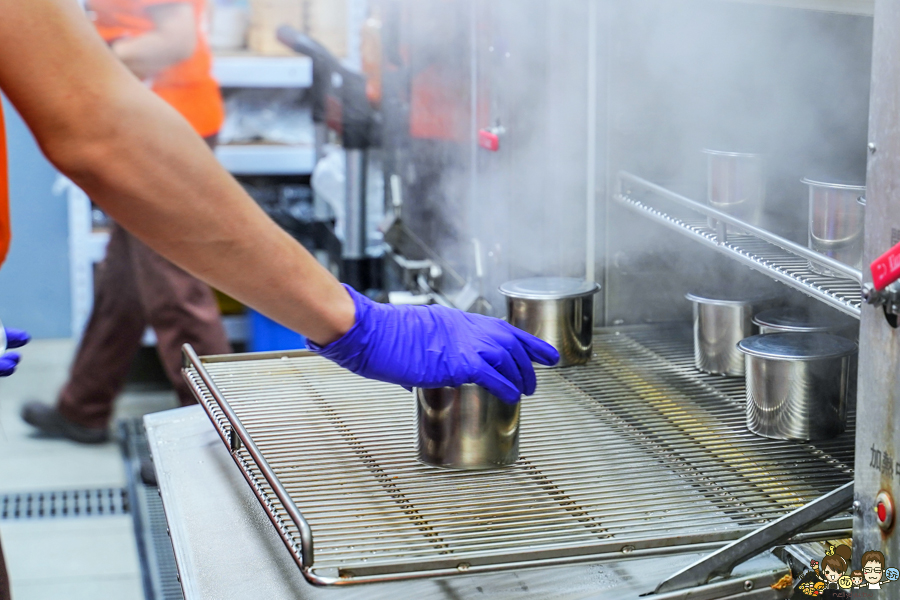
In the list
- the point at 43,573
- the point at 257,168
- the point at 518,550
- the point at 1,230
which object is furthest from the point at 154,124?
the point at 257,168

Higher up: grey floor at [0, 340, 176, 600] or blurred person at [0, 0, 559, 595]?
blurred person at [0, 0, 559, 595]

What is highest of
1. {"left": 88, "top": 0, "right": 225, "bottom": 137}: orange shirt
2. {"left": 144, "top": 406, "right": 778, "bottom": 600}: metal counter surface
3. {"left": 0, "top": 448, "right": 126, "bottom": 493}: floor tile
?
{"left": 88, "top": 0, "right": 225, "bottom": 137}: orange shirt

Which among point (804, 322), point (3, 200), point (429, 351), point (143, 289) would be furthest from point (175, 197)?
point (143, 289)

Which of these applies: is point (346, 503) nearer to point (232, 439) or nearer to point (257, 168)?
point (232, 439)

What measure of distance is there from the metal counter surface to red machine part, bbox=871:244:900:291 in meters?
0.30

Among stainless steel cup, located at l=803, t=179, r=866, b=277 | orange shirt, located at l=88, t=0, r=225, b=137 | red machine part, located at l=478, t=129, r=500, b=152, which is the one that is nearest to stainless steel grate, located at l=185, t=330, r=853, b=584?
stainless steel cup, located at l=803, t=179, r=866, b=277

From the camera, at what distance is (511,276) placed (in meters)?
1.69

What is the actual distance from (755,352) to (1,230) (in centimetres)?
82

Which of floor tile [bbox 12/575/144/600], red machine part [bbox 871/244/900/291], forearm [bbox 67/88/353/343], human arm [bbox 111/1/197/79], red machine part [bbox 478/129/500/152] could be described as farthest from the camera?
human arm [bbox 111/1/197/79]

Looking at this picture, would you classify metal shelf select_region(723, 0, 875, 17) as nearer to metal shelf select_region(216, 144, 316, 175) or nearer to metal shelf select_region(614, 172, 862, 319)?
metal shelf select_region(614, 172, 862, 319)

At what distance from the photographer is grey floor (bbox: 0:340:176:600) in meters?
2.33

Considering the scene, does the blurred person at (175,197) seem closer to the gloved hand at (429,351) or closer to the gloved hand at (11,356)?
the gloved hand at (429,351)

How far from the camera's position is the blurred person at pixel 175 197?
858mm

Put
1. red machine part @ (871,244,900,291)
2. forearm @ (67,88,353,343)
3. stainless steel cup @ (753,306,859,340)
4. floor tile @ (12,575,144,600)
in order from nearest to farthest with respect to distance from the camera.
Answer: red machine part @ (871,244,900,291) → forearm @ (67,88,353,343) → stainless steel cup @ (753,306,859,340) → floor tile @ (12,575,144,600)
